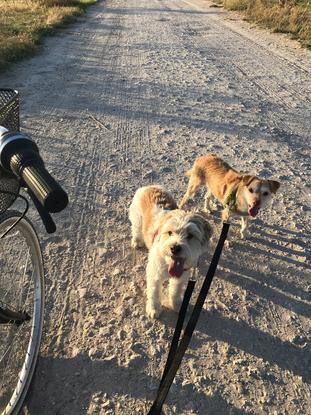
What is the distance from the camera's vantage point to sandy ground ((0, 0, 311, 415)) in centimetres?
292

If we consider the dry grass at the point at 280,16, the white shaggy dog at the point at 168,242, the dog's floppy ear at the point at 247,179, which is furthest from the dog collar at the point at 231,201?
the dry grass at the point at 280,16

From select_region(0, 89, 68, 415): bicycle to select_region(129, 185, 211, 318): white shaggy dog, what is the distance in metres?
1.02

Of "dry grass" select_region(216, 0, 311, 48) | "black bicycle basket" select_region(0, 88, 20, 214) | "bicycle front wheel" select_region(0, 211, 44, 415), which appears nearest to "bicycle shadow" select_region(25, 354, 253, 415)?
"bicycle front wheel" select_region(0, 211, 44, 415)

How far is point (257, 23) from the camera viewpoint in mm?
16766

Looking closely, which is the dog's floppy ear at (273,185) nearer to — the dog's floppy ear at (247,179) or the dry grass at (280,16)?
the dog's floppy ear at (247,179)

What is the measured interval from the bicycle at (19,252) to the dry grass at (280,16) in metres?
12.9

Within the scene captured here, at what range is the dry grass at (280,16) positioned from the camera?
14627mm

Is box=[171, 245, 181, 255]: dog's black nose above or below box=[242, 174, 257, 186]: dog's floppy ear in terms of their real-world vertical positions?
below

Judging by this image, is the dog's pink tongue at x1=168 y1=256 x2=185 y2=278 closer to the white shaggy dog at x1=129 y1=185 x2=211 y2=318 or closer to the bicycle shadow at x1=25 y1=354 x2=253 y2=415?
the white shaggy dog at x1=129 y1=185 x2=211 y2=318

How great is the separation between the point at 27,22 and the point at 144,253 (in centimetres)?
1297

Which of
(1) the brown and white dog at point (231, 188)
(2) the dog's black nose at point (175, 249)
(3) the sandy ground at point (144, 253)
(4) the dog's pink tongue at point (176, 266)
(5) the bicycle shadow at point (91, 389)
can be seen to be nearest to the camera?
(5) the bicycle shadow at point (91, 389)

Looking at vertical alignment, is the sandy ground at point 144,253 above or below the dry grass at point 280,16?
below

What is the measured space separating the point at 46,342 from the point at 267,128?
5.59 metres

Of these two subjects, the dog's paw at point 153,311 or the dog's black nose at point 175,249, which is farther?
the dog's paw at point 153,311
